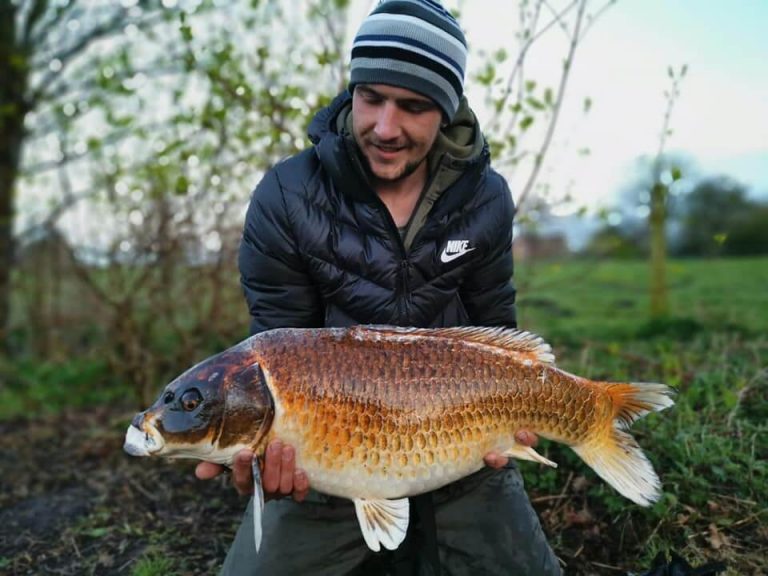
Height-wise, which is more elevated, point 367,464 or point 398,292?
point 398,292

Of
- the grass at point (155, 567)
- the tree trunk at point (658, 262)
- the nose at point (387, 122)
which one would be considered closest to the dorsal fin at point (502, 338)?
the nose at point (387, 122)

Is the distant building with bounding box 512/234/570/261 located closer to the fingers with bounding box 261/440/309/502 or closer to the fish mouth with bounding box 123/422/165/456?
the fingers with bounding box 261/440/309/502

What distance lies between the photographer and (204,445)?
1947 mm

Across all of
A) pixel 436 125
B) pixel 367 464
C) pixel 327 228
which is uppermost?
pixel 436 125

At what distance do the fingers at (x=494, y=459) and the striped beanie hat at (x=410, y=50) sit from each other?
111 centimetres

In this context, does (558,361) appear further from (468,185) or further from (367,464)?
(367,464)

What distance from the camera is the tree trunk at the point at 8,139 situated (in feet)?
24.7

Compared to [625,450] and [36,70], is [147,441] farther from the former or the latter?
[36,70]

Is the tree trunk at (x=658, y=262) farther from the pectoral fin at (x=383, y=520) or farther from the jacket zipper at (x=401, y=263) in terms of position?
the pectoral fin at (x=383, y=520)

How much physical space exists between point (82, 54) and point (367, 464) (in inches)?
278

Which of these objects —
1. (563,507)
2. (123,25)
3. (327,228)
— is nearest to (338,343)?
(327,228)

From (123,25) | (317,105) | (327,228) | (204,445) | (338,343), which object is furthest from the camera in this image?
(123,25)

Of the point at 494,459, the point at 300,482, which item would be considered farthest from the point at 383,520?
the point at 494,459

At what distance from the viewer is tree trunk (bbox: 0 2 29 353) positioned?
7516 mm
